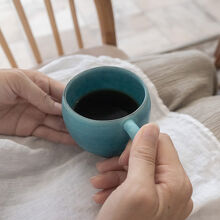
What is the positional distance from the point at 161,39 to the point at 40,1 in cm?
79

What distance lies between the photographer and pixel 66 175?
1.65ft

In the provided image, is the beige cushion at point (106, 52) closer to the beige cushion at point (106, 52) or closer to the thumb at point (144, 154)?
the beige cushion at point (106, 52)

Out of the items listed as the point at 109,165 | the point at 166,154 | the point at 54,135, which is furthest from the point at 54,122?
the point at 166,154

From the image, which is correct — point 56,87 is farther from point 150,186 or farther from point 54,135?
point 150,186

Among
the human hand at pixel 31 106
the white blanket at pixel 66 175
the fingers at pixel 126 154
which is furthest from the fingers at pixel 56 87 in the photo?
the fingers at pixel 126 154

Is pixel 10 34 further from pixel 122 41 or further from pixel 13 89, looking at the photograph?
pixel 13 89

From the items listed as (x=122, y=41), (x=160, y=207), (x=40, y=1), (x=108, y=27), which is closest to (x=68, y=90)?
(x=160, y=207)

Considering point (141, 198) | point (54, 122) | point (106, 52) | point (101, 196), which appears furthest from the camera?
point (106, 52)

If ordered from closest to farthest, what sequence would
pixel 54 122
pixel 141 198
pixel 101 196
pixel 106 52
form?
pixel 141 198, pixel 101 196, pixel 54 122, pixel 106 52

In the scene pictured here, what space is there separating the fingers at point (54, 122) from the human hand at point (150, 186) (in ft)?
0.63

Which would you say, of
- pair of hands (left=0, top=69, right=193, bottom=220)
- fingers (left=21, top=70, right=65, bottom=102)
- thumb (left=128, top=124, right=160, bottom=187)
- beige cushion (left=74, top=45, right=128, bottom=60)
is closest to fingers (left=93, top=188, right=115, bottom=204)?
pair of hands (left=0, top=69, right=193, bottom=220)

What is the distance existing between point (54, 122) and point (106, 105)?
0.13 meters

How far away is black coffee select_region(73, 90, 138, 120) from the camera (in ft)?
1.61

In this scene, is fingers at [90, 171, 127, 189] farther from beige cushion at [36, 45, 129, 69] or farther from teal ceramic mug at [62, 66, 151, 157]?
beige cushion at [36, 45, 129, 69]
